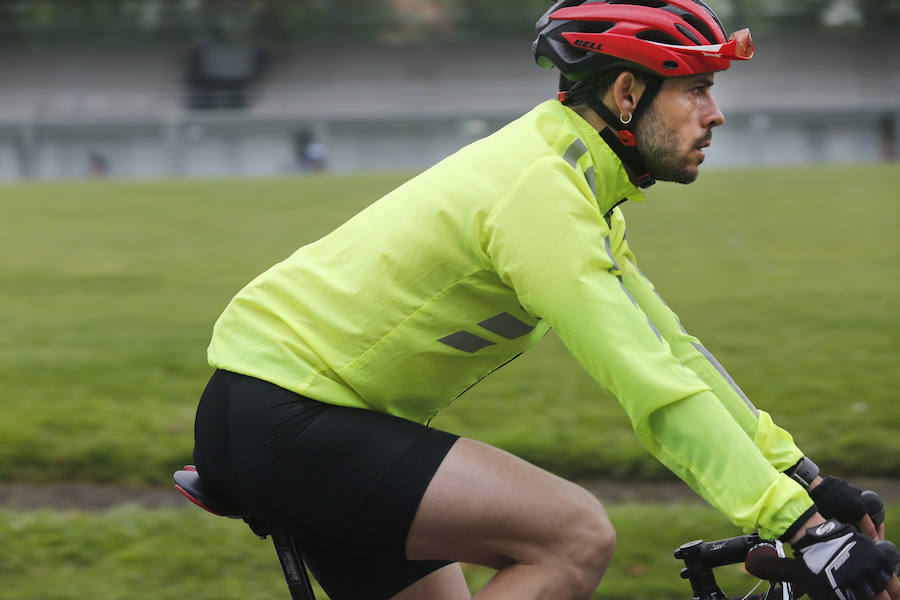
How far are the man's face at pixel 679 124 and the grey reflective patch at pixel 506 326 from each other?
0.48 m

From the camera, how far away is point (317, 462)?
2.30 meters

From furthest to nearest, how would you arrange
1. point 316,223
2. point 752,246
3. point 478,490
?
point 316,223
point 752,246
point 478,490

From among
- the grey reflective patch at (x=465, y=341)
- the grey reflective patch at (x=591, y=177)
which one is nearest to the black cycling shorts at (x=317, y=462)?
the grey reflective patch at (x=465, y=341)

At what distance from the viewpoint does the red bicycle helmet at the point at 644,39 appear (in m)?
2.37

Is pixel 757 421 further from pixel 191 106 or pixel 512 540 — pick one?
pixel 191 106

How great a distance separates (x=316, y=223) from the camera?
1788 cm

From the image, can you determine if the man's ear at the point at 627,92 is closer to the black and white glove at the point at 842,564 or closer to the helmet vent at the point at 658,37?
the helmet vent at the point at 658,37

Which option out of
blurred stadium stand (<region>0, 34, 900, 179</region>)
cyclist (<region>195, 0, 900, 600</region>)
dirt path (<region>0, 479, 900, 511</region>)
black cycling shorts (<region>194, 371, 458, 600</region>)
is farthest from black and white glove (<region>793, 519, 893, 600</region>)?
blurred stadium stand (<region>0, 34, 900, 179</region>)

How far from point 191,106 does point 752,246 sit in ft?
121

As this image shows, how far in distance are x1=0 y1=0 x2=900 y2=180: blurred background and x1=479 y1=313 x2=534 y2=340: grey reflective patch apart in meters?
41.6

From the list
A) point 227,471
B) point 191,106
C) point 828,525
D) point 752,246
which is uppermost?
point 828,525

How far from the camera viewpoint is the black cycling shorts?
7.38ft

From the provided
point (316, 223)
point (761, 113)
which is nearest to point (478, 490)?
point (316, 223)

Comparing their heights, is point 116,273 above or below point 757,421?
below
